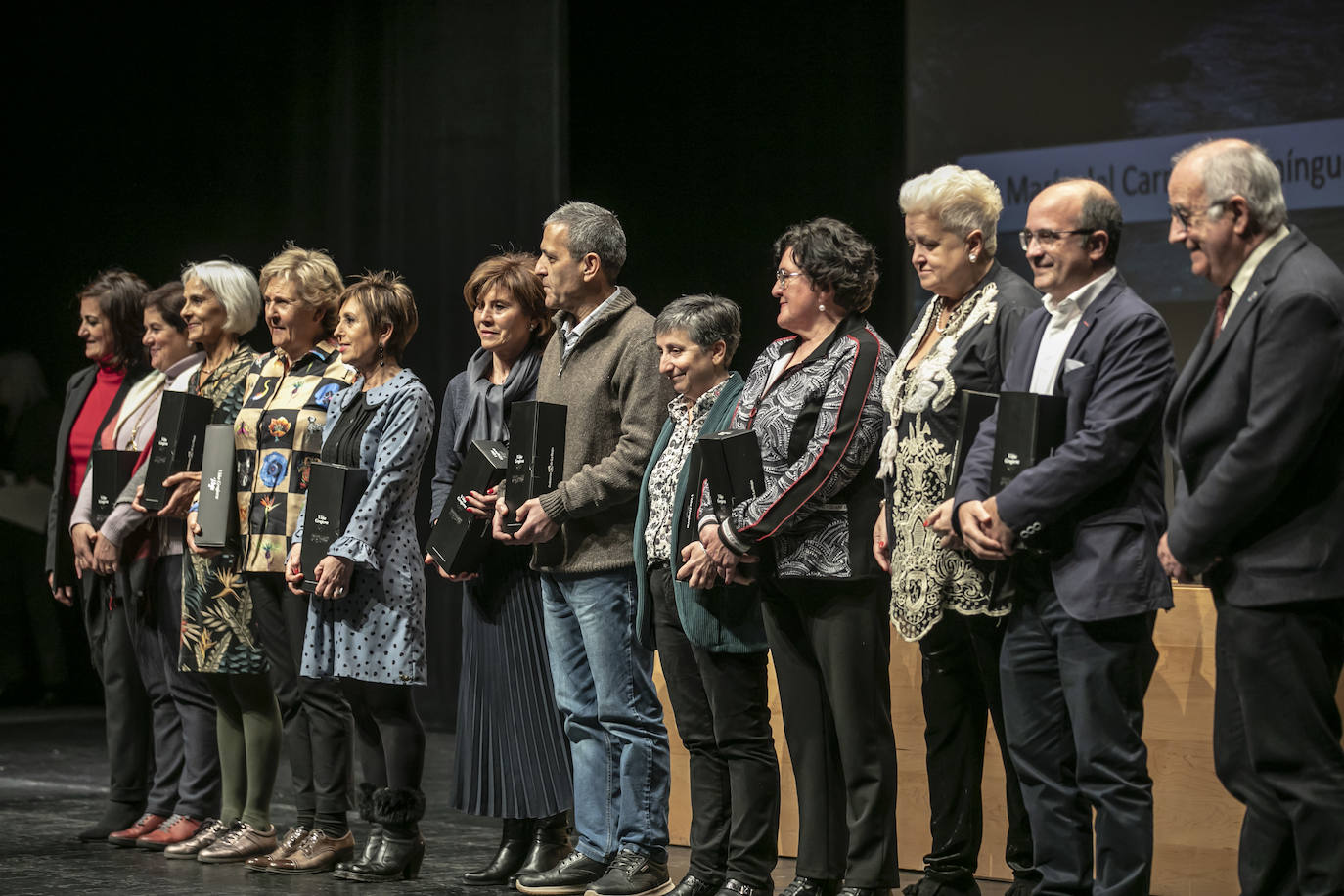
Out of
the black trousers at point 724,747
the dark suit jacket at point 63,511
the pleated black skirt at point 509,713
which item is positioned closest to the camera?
the black trousers at point 724,747

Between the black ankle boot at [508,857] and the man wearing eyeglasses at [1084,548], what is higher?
the man wearing eyeglasses at [1084,548]

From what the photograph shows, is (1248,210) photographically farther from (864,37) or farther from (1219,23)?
(864,37)

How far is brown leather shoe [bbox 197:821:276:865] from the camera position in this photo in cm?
424

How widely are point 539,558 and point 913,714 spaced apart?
3.36 ft

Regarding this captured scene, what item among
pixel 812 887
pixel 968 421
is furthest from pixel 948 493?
pixel 812 887

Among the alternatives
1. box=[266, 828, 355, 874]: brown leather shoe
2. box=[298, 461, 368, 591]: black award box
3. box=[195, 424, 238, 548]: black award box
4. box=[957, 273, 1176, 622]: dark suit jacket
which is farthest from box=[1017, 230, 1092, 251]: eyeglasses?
box=[266, 828, 355, 874]: brown leather shoe

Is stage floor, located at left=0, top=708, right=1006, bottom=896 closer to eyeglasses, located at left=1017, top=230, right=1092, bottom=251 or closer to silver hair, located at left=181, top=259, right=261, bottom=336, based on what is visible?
silver hair, located at left=181, top=259, right=261, bottom=336

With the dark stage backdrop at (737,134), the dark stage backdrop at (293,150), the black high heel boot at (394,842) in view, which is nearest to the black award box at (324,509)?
the black high heel boot at (394,842)

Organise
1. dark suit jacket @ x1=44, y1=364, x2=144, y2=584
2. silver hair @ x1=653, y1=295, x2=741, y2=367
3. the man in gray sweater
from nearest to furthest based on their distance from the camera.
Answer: silver hair @ x1=653, y1=295, x2=741, y2=367, the man in gray sweater, dark suit jacket @ x1=44, y1=364, x2=144, y2=584

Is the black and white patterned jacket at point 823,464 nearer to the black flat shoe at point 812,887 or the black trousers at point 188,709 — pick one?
the black flat shoe at point 812,887

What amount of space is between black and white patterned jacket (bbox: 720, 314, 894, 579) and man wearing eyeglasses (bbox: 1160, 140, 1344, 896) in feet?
2.57

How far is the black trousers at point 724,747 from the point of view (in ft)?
11.4

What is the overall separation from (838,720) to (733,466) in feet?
1.85

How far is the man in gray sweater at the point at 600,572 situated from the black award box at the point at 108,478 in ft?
4.80
